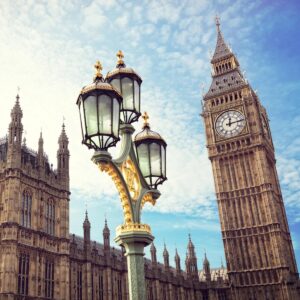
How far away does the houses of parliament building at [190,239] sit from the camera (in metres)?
33.7

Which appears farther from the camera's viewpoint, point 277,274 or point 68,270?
point 277,274

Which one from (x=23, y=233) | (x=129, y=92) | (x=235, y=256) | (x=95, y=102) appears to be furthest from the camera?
(x=235, y=256)

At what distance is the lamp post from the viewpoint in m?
7.64

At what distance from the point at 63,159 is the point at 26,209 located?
23.9 ft

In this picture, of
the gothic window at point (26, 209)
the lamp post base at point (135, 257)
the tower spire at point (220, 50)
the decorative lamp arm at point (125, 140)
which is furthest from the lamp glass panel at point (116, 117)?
the tower spire at point (220, 50)

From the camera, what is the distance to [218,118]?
6944cm

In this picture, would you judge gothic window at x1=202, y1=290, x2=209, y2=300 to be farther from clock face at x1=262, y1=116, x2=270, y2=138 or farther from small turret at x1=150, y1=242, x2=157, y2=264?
clock face at x1=262, y1=116, x2=270, y2=138

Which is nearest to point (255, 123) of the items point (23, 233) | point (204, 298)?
point (204, 298)

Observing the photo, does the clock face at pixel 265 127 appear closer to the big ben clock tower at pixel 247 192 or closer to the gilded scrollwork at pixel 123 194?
the big ben clock tower at pixel 247 192

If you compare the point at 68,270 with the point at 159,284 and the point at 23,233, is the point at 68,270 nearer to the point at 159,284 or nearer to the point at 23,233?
the point at 23,233

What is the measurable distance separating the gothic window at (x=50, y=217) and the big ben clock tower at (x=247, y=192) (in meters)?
32.4

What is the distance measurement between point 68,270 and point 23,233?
5.75 m

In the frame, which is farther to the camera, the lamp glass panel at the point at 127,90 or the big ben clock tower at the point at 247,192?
the big ben clock tower at the point at 247,192

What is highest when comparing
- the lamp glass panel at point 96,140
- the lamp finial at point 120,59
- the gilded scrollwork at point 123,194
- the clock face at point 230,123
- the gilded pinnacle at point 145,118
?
the clock face at point 230,123
